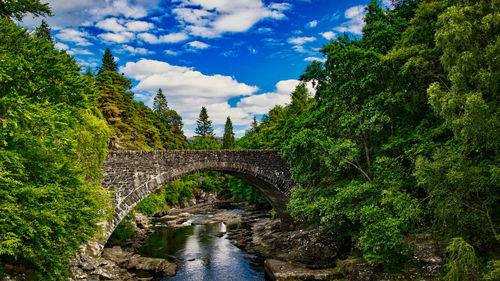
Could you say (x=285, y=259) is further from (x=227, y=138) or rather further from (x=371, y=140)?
(x=227, y=138)

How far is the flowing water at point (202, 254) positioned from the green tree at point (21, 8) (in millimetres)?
13994

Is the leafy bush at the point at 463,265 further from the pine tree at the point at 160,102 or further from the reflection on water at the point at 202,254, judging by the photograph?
the pine tree at the point at 160,102

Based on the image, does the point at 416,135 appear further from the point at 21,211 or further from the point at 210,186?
the point at 210,186

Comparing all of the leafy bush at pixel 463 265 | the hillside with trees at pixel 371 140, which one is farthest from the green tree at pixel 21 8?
the leafy bush at pixel 463 265

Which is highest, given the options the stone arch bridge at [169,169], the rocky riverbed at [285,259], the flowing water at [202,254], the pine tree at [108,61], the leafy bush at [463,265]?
the pine tree at [108,61]

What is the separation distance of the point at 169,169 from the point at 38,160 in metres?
9.04

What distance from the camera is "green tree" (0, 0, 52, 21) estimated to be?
10.2 meters

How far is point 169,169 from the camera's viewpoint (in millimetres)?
17766

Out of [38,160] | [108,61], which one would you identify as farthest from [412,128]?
[108,61]

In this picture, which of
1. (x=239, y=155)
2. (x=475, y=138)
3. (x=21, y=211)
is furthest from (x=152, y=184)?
(x=475, y=138)

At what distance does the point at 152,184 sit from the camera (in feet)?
56.4

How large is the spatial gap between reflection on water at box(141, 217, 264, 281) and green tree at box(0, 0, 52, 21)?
14.0m

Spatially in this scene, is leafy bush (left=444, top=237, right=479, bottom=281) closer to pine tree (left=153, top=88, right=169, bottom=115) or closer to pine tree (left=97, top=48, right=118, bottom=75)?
pine tree (left=97, top=48, right=118, bottom=75)

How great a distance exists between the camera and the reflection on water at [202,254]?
1627 centimetres
